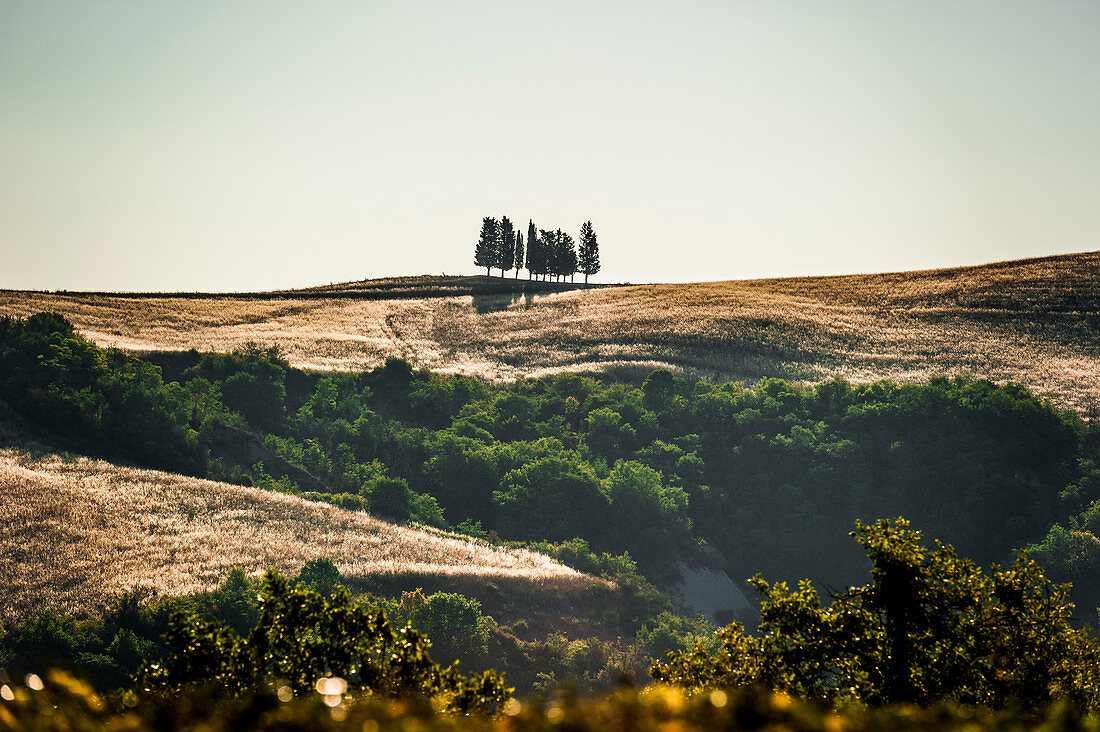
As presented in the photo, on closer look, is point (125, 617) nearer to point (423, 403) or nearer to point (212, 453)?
point (212, 453)

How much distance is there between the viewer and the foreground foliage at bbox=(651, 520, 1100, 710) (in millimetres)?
15016

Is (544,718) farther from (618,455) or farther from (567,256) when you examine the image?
(567,256)

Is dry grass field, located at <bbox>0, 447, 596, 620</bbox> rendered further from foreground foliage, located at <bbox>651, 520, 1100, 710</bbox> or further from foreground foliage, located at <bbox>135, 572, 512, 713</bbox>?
foreground foliage, located at <bbox>651, 520, 1100, 710</bbox>

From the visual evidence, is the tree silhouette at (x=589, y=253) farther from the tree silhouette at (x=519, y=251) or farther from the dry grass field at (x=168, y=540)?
the dry grass field at (x=168, y=540)

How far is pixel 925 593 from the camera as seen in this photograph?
1548 cm

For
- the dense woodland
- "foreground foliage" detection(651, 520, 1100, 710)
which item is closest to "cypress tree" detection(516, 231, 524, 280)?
the dense woodland

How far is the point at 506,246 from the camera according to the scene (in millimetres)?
170250

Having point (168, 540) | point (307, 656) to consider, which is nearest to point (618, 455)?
point (168, 540)

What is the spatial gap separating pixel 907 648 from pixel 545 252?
6062 inches

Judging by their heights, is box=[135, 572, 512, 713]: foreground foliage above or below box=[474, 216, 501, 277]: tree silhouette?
below

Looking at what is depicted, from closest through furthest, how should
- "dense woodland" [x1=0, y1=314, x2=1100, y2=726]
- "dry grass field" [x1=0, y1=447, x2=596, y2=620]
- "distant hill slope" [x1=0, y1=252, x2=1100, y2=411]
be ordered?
"dry grass field" [x1=0, y1=447, x2=596, y2=620] < "dense woodland" [x1=0, y1=314, x2=1100, y2=726] < "distant hill slope" [x1=0, y1=252, x2=1100, y2=411]

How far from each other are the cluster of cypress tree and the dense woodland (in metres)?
80.9

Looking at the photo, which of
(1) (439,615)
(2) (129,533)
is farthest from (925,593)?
(2) (129,533)

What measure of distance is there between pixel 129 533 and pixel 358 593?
43.3 feet
